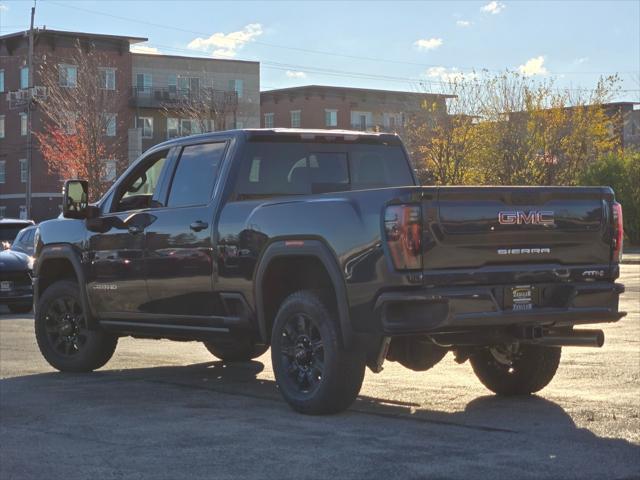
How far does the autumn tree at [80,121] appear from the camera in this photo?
192 feet

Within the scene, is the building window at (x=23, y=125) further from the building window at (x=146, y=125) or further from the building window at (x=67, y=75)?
the building window at (x=146, y=125)

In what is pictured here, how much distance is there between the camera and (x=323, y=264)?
768cm

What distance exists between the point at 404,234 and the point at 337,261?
60 cm

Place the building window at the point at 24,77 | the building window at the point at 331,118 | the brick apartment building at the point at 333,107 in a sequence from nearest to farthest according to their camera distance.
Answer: the building window at the point at 24,77
the brick apartment building at the point at 333,107
the building window at the point at 331,118

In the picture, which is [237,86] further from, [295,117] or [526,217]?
[526,217]

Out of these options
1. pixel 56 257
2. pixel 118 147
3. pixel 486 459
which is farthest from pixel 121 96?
pixel 486 459

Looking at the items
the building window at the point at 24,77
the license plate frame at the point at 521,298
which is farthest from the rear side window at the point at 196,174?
the building window at the point at 24,77

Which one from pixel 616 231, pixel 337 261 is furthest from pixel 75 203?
pixel 616 231

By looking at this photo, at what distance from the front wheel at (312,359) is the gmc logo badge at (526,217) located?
52.9 inches

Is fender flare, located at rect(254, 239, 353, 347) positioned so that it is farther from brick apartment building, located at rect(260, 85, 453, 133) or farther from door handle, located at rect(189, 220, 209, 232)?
brick apartment building, located at rect(260, 85, 453, 133)

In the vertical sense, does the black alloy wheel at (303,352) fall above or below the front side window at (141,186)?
below

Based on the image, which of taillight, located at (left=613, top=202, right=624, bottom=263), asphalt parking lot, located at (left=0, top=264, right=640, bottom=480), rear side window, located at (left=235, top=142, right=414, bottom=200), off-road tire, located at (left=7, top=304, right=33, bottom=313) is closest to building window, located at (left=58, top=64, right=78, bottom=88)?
off-road tire, located at (left=7, top=304, right=33, bottom=313)

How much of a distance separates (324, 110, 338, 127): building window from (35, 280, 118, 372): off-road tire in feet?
249

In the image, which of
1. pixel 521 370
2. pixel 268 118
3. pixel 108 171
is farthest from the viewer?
pixel 268 118
